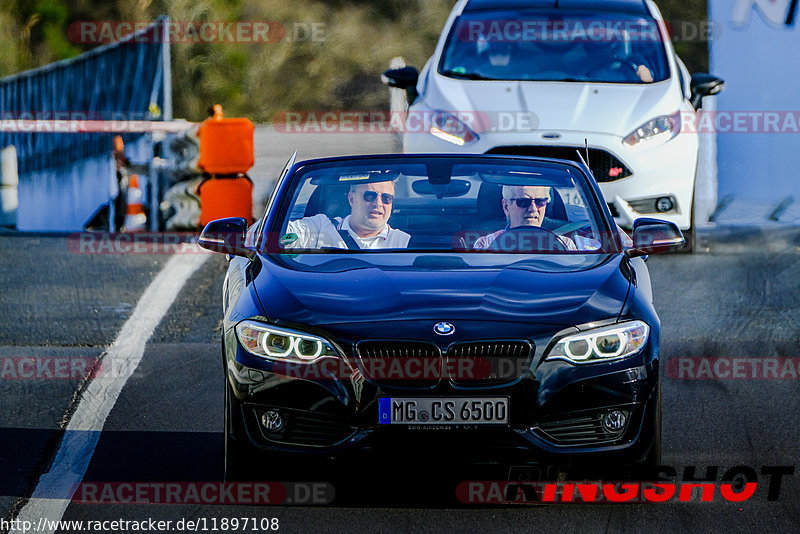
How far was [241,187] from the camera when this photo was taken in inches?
500

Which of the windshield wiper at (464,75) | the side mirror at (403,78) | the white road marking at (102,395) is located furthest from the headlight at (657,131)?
the white road marking at (102,395)

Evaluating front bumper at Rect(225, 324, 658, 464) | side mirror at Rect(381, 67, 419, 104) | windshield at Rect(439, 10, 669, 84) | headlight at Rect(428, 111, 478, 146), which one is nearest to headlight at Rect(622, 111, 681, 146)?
windshield at Rect(439, 10, 669, 84)

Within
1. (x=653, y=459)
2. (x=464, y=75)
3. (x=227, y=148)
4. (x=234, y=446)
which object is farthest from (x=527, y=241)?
(x=227, y=148)

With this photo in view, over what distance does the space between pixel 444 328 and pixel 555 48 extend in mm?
6663

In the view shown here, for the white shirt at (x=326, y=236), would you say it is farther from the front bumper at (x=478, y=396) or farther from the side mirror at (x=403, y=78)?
the side mirror at (x=403, y=78)

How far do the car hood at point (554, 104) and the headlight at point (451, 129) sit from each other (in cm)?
6

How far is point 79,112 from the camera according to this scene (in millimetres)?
15273

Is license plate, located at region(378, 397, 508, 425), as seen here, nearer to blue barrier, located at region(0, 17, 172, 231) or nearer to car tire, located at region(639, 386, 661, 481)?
car tire, located at region(639, 386, 661, 481)

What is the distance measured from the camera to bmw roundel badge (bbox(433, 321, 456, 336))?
17.1ft

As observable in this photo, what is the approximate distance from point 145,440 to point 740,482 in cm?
279

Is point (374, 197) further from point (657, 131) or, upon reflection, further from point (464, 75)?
point (464, 75)

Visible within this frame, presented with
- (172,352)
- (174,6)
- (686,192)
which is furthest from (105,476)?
(174,6)

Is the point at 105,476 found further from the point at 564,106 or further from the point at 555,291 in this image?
the point at 564,106

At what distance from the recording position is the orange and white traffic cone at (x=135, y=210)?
13.4m
